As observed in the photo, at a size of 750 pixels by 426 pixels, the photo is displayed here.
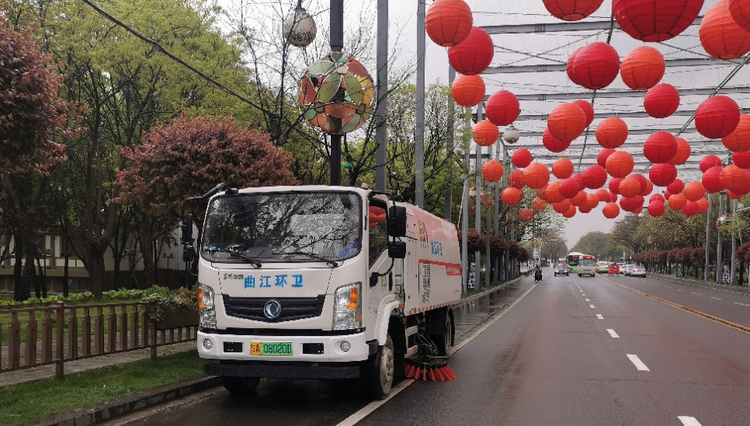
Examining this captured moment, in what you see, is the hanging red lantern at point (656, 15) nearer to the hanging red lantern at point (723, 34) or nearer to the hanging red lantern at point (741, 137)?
the hanging red lantern at point (723, 34)

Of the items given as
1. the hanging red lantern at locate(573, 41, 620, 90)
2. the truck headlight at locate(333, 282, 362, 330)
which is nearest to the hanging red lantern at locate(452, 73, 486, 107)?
the hanging red lantern at locate(573, 41, 620, 90)

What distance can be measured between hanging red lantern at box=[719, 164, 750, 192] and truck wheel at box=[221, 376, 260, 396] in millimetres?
15987

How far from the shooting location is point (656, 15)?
9.37 m

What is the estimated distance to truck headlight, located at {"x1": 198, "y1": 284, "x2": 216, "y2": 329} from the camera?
330 inches

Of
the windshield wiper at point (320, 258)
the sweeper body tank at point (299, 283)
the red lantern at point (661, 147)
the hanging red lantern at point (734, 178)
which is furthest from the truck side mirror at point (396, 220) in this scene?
the hanging red lantern at point (734, 178)

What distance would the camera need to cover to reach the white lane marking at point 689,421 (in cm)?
758

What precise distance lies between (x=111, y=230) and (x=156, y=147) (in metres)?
13.9

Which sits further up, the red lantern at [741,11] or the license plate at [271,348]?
the red lantern at [741,11]

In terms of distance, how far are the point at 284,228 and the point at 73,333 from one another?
3464mm

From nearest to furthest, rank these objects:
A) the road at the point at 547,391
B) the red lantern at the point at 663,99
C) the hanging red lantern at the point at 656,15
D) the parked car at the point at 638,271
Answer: the road at the point at 547,391, the hanging red lantern at the point at 656,15, the red lantern at the point at 663,99, the parked car at the point at 638,271

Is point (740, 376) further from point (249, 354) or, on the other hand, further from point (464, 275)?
point (464, 275)

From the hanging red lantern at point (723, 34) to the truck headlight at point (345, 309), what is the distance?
7294mm

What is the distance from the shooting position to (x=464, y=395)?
30.6ft

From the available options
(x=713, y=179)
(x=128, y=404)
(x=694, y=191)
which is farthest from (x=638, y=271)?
(x=128, y=404)
